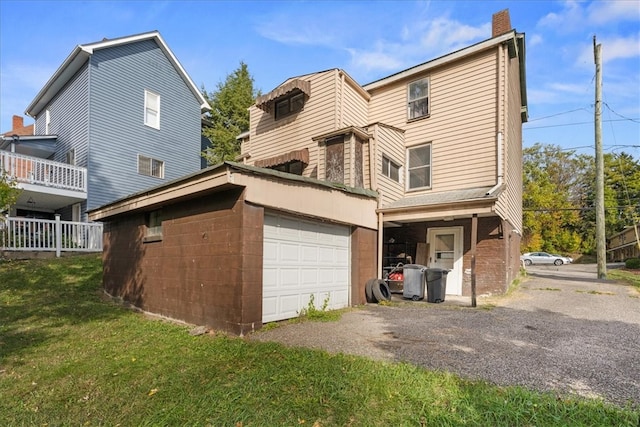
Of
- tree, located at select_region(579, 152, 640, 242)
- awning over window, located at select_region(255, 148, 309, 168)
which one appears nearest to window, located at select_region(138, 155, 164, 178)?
awning over window, located at select_region(255, 148, 309, 168)

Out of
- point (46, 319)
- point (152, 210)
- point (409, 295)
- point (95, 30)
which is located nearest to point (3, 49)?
point (95, 30)

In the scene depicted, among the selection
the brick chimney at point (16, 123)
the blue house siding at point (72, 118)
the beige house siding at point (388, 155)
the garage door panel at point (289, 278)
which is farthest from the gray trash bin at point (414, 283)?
the brick chimney at point (16, 123)

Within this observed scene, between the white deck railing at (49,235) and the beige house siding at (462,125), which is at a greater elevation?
the beige house siding at (462,125)

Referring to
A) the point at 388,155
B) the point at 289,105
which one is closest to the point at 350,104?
the point at 289,105

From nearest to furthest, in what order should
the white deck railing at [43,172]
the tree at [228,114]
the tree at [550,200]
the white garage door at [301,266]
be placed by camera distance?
the white garage door at [301,266], the white deck railing at [43,172], the tree at [228,114], the tree at [550,200]

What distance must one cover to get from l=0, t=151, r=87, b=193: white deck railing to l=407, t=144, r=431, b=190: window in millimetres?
13597

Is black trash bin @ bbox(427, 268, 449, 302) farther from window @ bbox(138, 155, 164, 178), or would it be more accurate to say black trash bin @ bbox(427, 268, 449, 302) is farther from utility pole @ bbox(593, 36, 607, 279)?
window @ bbox(138, 155, 164, 178)

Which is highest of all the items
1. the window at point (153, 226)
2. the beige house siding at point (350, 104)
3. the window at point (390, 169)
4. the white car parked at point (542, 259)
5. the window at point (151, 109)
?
the window at point (151, 109)

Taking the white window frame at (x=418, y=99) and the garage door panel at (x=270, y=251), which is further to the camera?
the white window frame at (x=418, y=99)

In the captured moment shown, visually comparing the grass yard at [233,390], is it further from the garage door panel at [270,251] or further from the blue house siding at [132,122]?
the blue house siding at [132,122]

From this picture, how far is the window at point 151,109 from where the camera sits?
17938 millimetres

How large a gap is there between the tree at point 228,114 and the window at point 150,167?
293 cm

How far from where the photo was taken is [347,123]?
12.2m

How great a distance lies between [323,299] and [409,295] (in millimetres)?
3184
